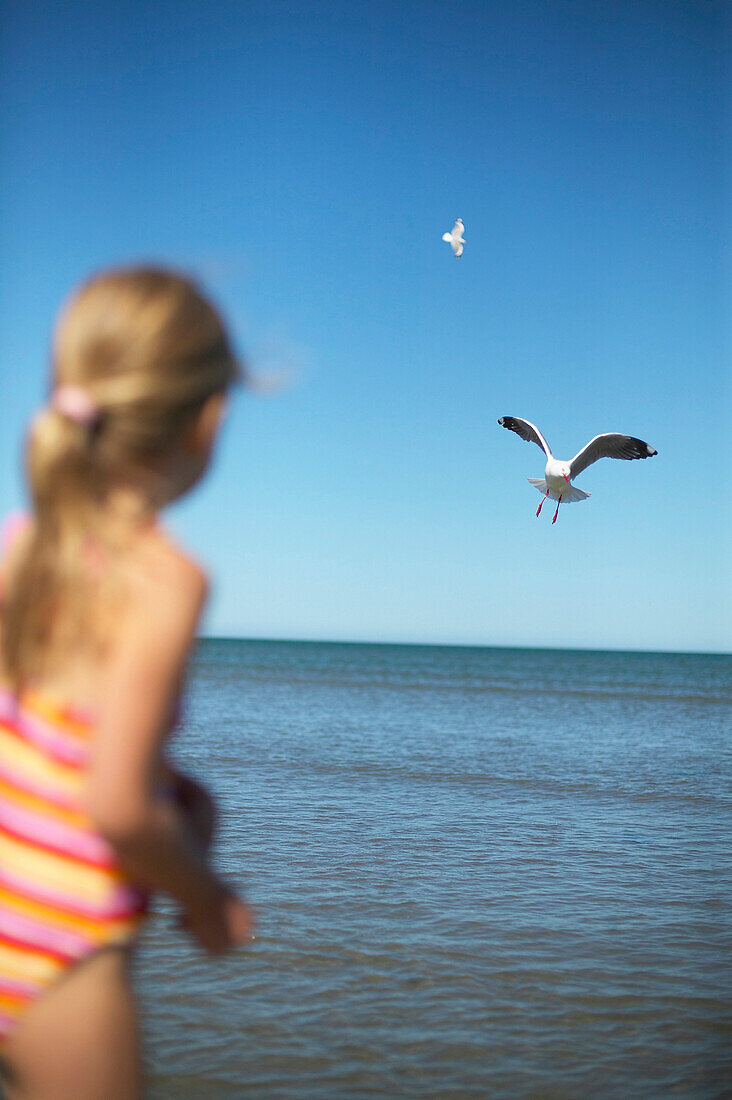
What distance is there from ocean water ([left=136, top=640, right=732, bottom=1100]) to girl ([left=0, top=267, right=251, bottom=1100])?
49cm

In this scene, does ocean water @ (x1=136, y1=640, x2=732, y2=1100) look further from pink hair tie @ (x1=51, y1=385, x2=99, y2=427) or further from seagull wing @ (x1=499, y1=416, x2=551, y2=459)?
seagull wing @ (x1=499, y1=416, x2=551, y2=459)

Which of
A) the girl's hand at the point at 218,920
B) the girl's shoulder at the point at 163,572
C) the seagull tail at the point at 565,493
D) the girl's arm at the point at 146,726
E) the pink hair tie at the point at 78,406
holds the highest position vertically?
the seagull tail at the point at 565,493

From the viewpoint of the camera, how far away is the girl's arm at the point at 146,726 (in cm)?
87

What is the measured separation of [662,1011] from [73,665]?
3.84 m

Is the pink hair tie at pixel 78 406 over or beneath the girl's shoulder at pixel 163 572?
over

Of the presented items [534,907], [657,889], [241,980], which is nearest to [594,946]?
[534,907]

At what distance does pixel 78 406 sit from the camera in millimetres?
978

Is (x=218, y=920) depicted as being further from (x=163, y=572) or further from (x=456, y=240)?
(x=456, y=240)

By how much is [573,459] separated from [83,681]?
10.3 meters

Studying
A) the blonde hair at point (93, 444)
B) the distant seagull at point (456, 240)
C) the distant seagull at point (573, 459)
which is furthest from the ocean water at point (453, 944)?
the distant seagull at point (456, 240)

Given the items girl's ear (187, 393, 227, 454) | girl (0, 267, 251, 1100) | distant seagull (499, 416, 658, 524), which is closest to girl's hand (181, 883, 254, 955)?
girl (0, 267, 251, 1100)

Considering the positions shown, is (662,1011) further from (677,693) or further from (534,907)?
(677,693)

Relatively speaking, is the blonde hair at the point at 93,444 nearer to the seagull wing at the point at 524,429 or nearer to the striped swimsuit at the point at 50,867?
the striped swimsuit at the point at 50,867

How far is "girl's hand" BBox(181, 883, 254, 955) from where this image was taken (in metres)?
1.00
